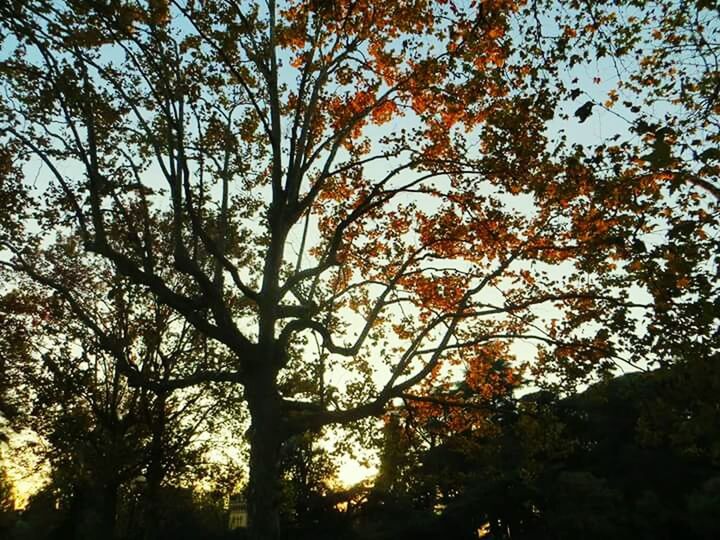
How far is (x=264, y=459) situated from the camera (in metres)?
10.9

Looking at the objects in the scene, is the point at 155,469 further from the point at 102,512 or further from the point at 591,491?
the point at 591,491

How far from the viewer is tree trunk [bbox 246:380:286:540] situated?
34.1ft

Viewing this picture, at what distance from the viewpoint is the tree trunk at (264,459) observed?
34.1ft

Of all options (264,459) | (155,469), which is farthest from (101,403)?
(264,459)

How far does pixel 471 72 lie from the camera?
445 inches

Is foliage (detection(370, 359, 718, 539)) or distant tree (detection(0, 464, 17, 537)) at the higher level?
distant tree (detection(0, 464, 17, 537))

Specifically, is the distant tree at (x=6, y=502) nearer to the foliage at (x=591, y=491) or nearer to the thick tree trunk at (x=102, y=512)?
the thick tree trunk at (x=102, y=512)

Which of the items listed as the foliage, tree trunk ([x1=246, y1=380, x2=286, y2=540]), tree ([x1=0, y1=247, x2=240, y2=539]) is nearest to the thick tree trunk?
tree ([x1=0, y1=247, x2=240, y2=539])

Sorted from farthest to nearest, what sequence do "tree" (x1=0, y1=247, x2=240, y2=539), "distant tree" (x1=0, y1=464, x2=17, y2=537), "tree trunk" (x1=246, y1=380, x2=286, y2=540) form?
"distant tree" (x1=0, y1=464, x2=17, y2=537) < "tree" (x1=0, y1=247, x2=240, y2=539) < "tree trunk" (x1=246, y1=380, x2=286, y2=540)

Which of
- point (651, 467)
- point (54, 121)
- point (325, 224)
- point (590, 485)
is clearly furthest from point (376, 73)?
point (651, 467)

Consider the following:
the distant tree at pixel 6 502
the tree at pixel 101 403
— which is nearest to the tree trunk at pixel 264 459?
the tree at pixel 101 403

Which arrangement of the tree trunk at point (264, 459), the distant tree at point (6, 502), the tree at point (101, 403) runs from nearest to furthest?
1. the tree trunk at point (264, 459)
2. the tree at point (101, 403)
3. the distant tree at point (6, 502)

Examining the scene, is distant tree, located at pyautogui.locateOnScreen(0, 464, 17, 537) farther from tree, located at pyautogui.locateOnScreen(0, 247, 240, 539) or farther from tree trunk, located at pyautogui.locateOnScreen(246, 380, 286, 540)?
tree trunk, located at pyautogui.locateOnScreen(246, 380, 286, 540)

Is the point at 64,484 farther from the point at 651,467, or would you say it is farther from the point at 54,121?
the point at 651,467
